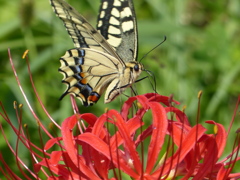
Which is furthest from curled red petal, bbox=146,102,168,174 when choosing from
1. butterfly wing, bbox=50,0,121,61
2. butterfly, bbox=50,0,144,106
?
butterfly wing, bbox=50,0,121,61

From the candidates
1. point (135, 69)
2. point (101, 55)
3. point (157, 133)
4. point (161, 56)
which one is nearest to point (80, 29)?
point (101, 55)

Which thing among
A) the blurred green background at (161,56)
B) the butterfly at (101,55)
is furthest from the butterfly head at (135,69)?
the blurred green background at (161,56)

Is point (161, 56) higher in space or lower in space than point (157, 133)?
lower

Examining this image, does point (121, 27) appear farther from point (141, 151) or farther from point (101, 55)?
point (141, 151)

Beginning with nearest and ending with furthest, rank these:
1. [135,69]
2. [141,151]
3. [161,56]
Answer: [141,151]
[135,69]
[161,56]

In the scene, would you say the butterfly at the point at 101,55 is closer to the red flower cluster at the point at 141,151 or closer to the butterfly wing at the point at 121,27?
the butterfly wing at the point at 121,27

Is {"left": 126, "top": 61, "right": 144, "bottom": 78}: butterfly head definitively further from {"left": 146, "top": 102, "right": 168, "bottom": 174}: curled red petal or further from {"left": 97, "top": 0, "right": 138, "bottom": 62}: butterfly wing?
{"left": 146, "top": 102, "right": 168, "bottom": 174}: curled red petal

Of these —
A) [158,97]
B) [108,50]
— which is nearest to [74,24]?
[108,50]

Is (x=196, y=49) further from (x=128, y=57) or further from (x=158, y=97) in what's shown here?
(x=158, y=97)
